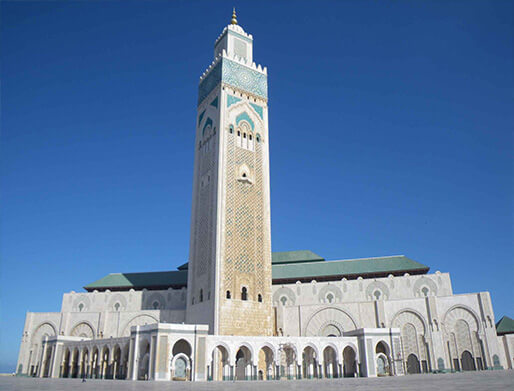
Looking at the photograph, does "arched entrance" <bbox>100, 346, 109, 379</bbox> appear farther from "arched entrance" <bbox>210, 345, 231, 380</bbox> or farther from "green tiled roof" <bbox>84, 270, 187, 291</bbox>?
"green tiled roof" <bbox>84, 270, 187, 291</bbox>

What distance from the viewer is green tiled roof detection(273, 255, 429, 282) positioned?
2606 centimetres

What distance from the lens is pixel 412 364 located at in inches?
881

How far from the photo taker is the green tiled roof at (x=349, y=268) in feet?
85.5

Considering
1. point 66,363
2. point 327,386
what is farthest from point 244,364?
point 327,386

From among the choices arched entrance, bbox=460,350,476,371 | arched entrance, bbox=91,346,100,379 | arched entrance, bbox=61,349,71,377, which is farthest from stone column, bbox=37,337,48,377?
arched entrance, bbox=460,350,476,371

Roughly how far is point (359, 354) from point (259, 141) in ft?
39.8

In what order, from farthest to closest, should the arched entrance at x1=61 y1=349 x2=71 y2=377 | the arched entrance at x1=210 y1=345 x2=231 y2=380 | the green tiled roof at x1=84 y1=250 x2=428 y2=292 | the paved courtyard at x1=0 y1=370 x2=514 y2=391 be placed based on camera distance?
1. the green tiled roof at x1=84 y1=250 x2=428 y2=292
2. the arched entrance at x1=61 y1=349 x2=71 y2=377
3. the arched entrance at x1=210 y1=345 x2=231 y2=380
4. the paved courtyard at x1=0 y1=370 x2=514 y2=391

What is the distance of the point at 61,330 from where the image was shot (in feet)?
88.1

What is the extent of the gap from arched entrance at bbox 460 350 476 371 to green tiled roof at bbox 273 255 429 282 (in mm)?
5392

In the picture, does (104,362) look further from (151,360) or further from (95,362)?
(151,360)

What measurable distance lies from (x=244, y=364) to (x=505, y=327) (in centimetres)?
1532

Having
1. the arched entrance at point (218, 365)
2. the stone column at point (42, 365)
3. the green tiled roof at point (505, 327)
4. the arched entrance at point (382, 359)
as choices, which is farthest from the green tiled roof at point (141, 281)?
the green tiled roof at point (505, 327)

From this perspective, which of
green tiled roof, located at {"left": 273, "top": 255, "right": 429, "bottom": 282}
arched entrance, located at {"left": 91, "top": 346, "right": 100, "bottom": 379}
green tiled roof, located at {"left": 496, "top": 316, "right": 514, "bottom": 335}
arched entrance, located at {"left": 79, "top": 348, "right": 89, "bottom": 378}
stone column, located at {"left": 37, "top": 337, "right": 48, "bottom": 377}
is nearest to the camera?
arched entrance, located at {"left": 91, "top": 346, "right": 100, "bottom": 379}

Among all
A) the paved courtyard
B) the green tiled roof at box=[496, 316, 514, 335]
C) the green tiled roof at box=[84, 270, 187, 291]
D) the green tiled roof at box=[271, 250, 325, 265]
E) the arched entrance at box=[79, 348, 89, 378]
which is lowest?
the paved courtyard
